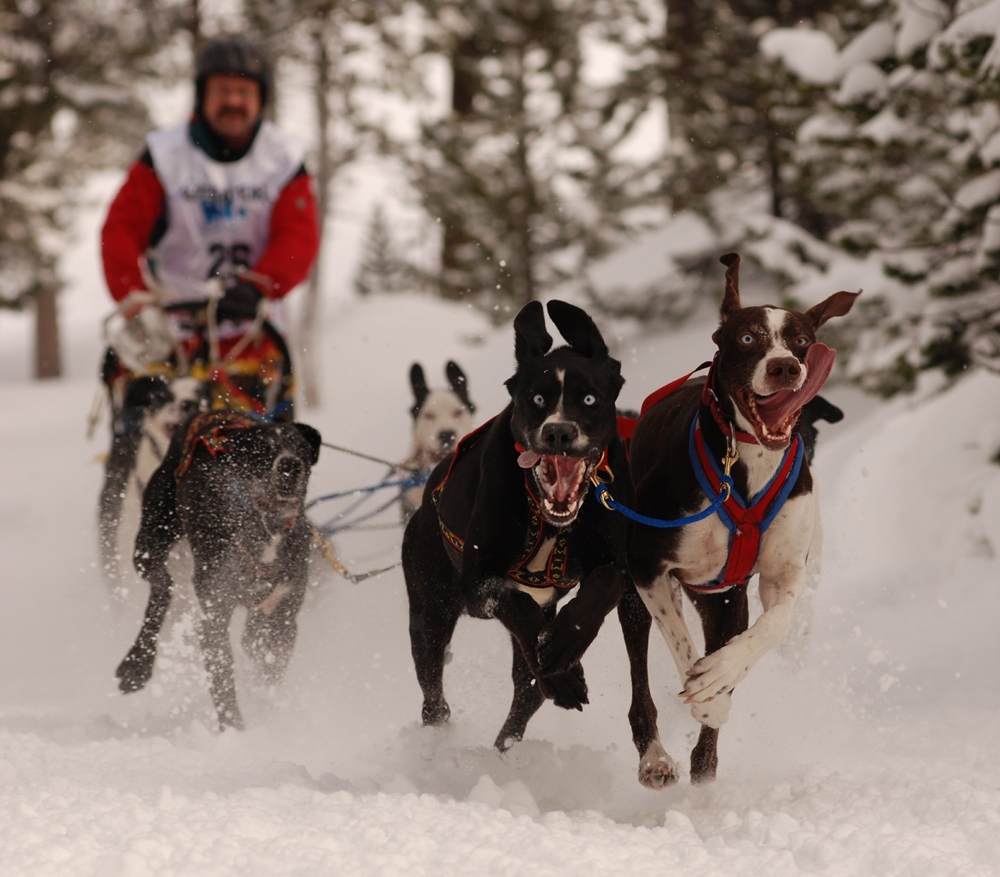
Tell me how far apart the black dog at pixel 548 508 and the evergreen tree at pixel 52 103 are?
17969 millimetres

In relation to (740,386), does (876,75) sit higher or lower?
higher

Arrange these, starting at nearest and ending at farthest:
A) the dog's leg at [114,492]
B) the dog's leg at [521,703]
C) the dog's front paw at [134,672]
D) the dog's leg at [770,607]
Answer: the dog's leg at [770,607], the dog's leg at [521,703], the dog's front paw at [134,672], the dog's leg at [114,492]

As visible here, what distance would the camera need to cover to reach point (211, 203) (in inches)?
220

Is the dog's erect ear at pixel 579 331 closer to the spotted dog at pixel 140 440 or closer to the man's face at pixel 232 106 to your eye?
the spotted dog at pixel 140 440

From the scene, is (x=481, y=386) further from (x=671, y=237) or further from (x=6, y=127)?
(x=6, y=127)

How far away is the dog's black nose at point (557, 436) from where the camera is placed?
278cm

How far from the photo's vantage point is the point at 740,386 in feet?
9.82

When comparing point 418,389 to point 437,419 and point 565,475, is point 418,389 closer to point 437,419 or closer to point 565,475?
point 437,419

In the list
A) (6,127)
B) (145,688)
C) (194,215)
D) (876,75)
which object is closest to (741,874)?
(145,688)

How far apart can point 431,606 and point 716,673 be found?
99 centimetres

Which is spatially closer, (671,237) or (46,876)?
(46,876)

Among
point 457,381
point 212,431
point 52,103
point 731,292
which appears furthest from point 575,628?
point 52,103

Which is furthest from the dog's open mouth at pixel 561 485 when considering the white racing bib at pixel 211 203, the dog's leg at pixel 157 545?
the white racing bib at pixel 211 203

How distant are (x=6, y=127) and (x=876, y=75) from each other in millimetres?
16352
